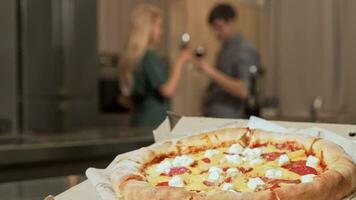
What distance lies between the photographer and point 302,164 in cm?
72

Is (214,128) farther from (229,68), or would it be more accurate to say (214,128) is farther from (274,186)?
(229,68)

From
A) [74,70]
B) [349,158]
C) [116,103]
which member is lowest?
[116,103]

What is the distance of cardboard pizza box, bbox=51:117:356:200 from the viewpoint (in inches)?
29.9

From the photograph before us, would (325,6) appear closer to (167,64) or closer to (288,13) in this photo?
(288,13)

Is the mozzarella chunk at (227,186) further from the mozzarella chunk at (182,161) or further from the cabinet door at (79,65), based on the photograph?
the cabinet door at (79,65)

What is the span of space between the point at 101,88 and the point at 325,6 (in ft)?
4.30

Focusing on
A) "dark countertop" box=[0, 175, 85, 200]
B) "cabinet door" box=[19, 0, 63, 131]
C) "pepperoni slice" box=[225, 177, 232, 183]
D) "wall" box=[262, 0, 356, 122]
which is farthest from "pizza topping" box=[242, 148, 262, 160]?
"wall" box=[262, 0, 356, 122]

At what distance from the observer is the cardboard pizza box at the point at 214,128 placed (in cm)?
76

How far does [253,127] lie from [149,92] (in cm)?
154

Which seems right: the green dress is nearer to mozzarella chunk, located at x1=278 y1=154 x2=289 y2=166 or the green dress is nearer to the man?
the man

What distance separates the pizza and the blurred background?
1008 millimetres

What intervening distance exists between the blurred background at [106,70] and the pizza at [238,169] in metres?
1.01

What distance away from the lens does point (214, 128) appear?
3.00ft

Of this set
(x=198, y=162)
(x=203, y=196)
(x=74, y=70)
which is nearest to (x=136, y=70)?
(x=74, y=70)
